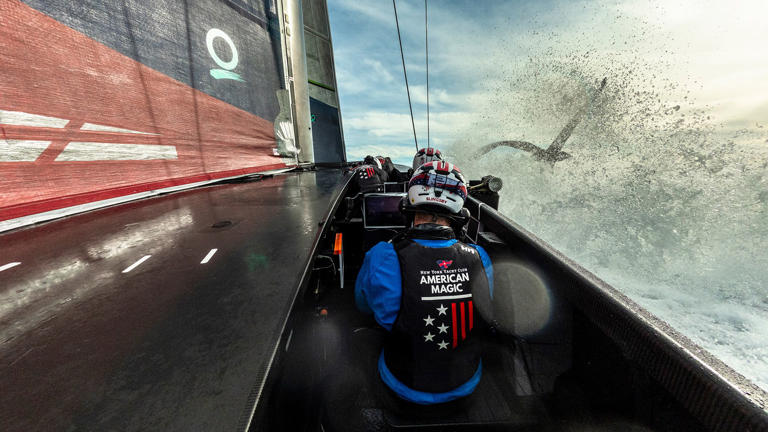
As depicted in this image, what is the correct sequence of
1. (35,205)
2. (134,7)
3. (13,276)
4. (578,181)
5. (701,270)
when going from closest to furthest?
(13,276)
(35,205)
(134,7)
(701,270)
(578,181)

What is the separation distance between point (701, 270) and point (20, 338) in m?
11.2

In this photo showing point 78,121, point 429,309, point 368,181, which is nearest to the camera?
point 429,309

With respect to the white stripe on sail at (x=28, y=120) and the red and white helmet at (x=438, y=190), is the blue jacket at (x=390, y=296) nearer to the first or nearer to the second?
the red and white helmet at (x=438, y=190)

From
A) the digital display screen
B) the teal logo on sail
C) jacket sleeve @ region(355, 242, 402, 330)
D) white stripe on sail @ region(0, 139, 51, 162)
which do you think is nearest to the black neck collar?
jacket sleeve @ region(355, 242, 402, 330)

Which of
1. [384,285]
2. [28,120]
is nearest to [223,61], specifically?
[28,120]

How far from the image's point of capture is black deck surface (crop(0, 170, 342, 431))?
62cm

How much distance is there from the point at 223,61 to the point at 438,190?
5.45 m

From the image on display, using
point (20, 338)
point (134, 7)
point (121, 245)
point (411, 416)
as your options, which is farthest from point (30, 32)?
point (411, 416)

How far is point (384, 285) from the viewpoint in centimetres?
131

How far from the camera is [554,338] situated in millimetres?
1684

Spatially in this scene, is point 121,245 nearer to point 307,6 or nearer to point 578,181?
point 578,181

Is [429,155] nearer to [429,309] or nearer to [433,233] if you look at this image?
[433,233]

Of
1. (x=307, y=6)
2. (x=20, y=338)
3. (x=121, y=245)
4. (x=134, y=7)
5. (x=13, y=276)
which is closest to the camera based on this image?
(x=20, y=338)

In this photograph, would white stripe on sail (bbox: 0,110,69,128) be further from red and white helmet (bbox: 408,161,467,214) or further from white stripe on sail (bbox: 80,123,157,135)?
red and white helmet (bbox: 408,161,467,214)
